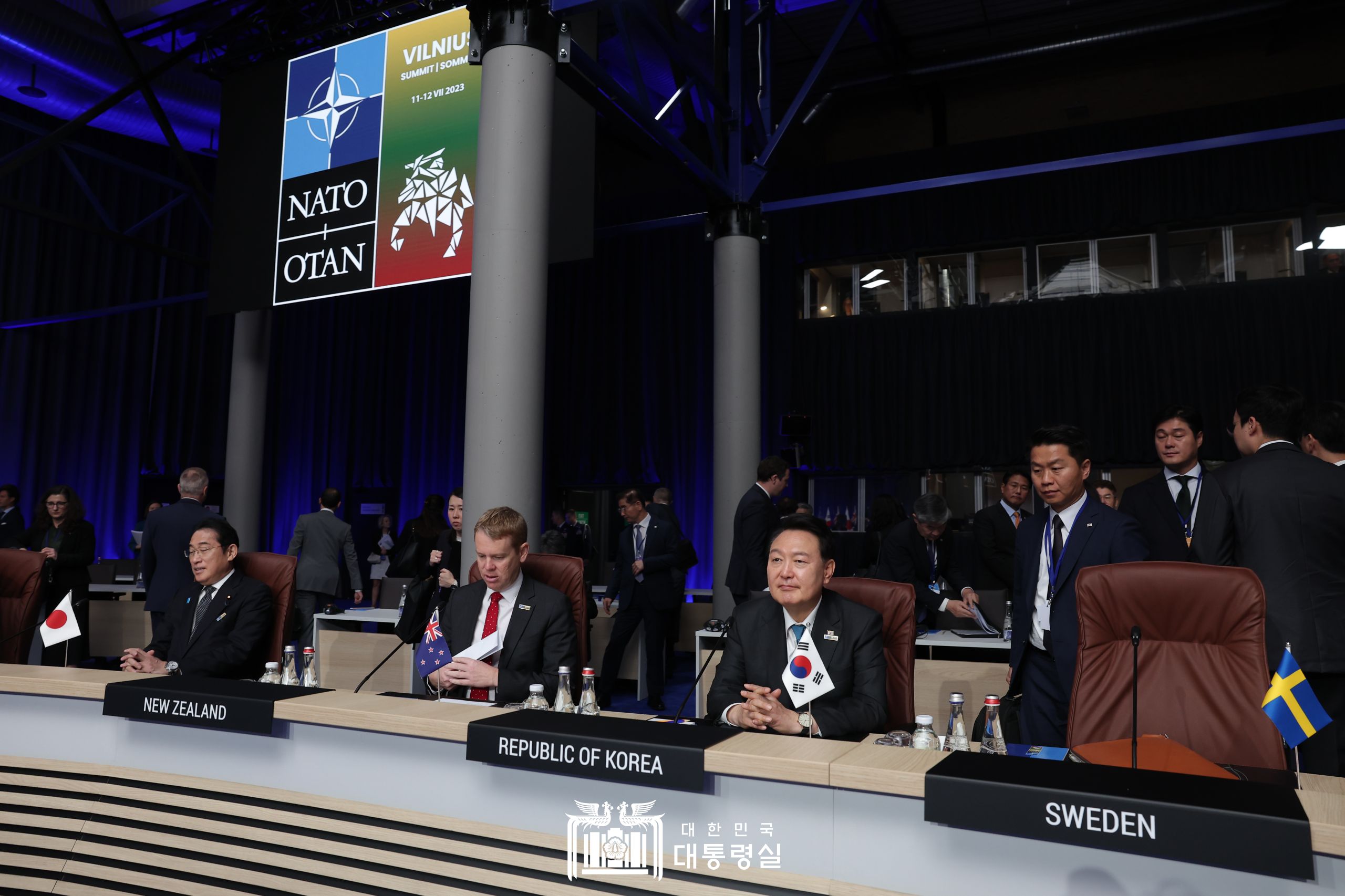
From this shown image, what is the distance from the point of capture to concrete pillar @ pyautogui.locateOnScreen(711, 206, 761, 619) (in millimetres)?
7336

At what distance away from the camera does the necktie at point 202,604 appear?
3.33m

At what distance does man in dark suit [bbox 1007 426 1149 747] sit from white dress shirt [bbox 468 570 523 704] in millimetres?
1600

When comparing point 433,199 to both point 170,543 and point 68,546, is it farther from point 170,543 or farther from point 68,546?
point 68,546

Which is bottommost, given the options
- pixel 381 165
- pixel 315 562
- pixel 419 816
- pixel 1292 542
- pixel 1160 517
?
pixel 419 816

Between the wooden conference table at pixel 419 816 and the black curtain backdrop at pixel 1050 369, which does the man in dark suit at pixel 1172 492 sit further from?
the black curtain backdrop at pixel 1050 369

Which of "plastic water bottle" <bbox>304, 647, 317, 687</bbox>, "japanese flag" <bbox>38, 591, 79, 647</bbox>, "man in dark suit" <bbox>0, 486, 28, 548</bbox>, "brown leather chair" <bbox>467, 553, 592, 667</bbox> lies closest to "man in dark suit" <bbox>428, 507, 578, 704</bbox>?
"brown leather chair" <bbox>467, 553, 592, 667</bbox>

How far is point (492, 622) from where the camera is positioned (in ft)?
9.79

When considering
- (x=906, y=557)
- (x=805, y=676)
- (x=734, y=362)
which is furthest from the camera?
(x=734, y=362)

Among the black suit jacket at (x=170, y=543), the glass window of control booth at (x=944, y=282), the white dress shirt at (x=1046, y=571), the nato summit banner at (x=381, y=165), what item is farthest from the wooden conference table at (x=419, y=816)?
the glass window of control booth at (x=944, y=282)

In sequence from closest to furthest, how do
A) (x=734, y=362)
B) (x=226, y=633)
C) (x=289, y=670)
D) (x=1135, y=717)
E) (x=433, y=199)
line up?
(x=1135, y=717) → (x=289, y=670) → (x=226, y=633) → (x=433, y=199) → (x=734, y=362)

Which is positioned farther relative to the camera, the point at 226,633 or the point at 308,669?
the point at 226,633

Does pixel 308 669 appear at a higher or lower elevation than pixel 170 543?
lower

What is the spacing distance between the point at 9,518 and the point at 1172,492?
8420 millimetres

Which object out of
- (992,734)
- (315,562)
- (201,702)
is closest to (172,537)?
(315,562)
